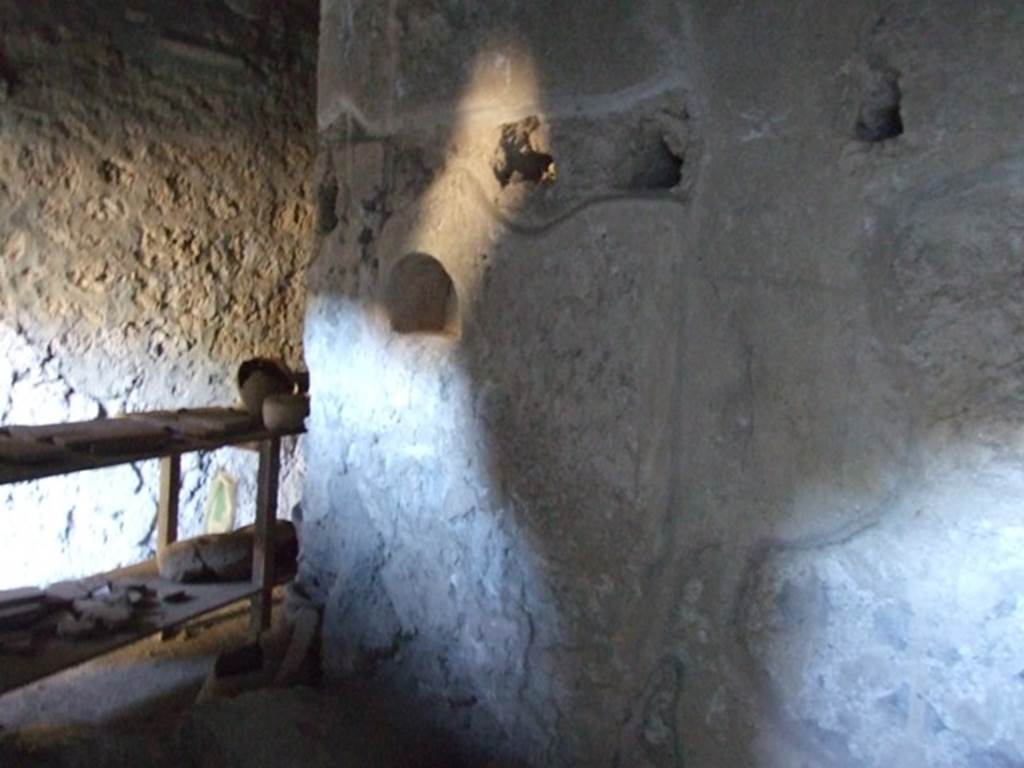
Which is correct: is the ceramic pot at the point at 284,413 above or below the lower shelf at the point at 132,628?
above

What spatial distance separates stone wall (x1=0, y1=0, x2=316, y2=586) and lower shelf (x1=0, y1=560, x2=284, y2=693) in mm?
894

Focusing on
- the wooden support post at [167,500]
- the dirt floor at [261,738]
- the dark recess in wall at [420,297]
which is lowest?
the dirt floor at [261,738]

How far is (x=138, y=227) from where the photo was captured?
364 centimetres

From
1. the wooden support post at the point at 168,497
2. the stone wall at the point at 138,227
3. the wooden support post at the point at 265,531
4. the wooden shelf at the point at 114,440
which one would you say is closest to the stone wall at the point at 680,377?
the wooden shelf at the point at 114,440

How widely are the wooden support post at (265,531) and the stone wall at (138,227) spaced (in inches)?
48.3

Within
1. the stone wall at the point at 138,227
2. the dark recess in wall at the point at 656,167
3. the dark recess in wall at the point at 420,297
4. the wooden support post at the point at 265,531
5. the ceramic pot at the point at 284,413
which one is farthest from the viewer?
the stone wall at the point at 138,227

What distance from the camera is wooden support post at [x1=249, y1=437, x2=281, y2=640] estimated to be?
2.76m

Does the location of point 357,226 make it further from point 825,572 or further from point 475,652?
point 825,572

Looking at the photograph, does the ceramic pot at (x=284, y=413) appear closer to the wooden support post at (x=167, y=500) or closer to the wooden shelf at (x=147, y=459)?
the wooden shelf at (x=147, y=459)

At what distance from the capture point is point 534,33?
1530 millimetres

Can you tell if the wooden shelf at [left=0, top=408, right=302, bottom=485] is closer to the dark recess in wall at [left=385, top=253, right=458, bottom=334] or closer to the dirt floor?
the dirt floor

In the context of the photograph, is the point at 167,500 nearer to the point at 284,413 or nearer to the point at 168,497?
the point at 168,497

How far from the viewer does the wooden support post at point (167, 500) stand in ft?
10.0

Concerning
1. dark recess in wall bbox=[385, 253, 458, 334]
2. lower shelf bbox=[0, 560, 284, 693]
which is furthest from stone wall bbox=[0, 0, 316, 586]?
dark recess in wall bbox=[385, 253, 458, 334]
